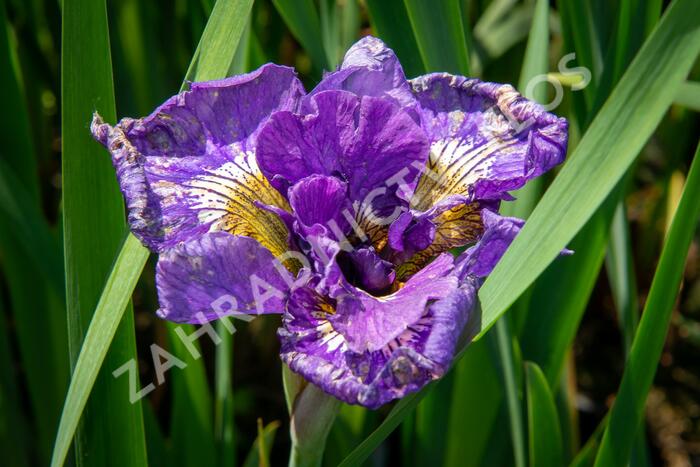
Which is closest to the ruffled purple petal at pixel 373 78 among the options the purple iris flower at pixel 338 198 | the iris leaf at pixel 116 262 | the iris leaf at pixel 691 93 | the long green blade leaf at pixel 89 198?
the purple iris flower at pixel 338 198

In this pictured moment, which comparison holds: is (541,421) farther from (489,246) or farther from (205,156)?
(205,156)

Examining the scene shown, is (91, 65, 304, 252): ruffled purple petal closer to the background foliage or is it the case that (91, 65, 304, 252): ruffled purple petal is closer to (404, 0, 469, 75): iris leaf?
the background foliage

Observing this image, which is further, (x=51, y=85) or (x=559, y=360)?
(x=51, y=85)

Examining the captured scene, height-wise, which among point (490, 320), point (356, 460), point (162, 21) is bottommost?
point (356, 460)

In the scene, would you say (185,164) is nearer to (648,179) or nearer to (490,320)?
(490,320)

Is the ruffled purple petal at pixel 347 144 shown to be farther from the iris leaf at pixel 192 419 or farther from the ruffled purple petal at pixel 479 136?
the iris leaf at pixel 192 419

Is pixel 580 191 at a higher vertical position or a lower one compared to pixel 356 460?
higher

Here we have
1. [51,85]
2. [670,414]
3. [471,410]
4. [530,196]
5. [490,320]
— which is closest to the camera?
[490,320]

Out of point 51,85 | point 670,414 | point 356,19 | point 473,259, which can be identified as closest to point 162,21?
point 51,85
